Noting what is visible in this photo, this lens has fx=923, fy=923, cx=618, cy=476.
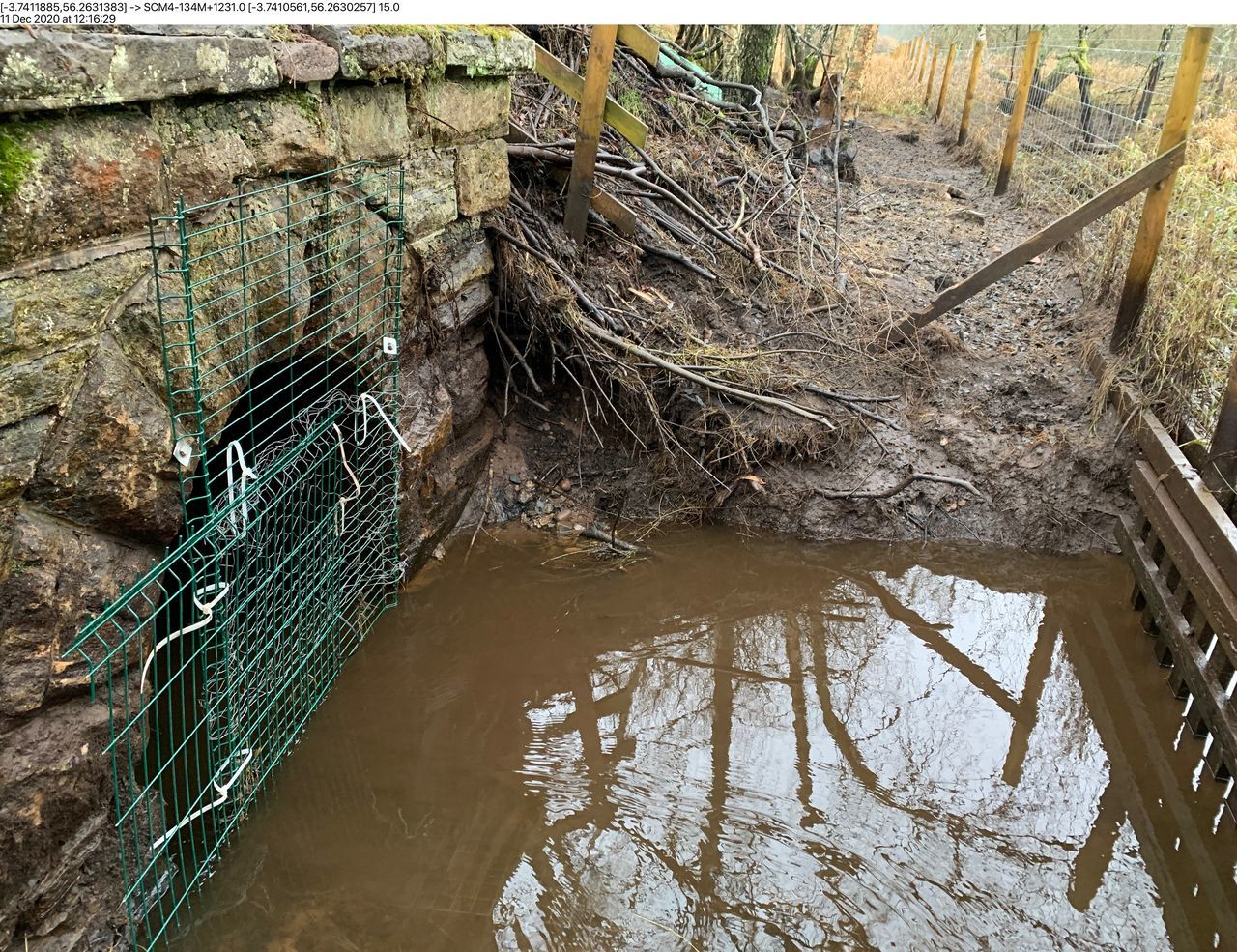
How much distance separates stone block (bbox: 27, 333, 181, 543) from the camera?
2.36 metres

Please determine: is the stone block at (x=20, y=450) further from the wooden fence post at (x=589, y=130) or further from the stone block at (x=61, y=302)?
the wooden fence post at (x=589, y=130)

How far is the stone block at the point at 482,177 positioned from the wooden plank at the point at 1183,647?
3.77 metres

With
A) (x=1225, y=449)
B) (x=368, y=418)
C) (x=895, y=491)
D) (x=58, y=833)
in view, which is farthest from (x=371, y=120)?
(x=1225, y=449)

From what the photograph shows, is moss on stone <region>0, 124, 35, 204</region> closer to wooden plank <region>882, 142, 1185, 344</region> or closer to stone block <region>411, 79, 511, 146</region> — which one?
stone block <region>411, 79, 511, 146</region>

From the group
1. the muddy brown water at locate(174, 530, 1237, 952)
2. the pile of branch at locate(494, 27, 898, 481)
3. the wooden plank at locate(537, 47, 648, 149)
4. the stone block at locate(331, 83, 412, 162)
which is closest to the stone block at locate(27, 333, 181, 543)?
the muddy brown water at locate(174, 530, 1237, 952)

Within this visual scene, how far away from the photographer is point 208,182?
9.15 ft

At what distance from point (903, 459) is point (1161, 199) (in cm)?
Answer: 208

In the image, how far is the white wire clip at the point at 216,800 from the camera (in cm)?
272

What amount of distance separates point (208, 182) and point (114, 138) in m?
0.41

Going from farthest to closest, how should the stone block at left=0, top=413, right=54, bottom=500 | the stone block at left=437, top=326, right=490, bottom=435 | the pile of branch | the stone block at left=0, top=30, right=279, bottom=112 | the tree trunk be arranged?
the tree trunk, the pile of branch, the stone block at left=437, top=326, right=490, bottom=435, the stone block at left=0, top=413, right=54, bottom=500, the stone block at left=0, top=30, right=279, bottom=112

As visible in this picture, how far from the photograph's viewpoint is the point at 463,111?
4320mm

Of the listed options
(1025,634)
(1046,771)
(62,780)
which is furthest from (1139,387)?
(62,780)

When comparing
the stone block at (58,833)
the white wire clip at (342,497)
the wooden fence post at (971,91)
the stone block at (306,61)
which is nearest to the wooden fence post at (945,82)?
the wooden fence post at (971,91)

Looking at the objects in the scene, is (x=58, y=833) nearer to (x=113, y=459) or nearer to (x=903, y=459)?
(x=113, y=459)
